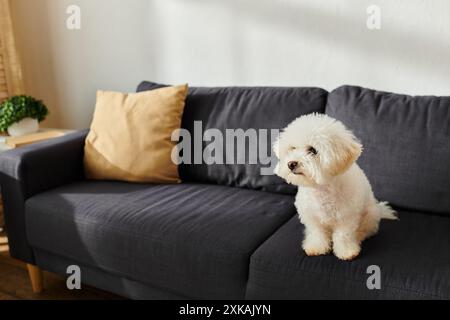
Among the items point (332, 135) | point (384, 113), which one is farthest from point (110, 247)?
point (384, 113)

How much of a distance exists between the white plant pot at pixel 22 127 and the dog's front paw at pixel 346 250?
2.05m

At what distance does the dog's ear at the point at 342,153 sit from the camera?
1168 millimetres

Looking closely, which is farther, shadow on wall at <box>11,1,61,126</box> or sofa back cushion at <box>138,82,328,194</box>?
shadow on wall at <box>11,1,61,126</box>

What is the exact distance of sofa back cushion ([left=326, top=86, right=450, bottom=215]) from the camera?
150cm

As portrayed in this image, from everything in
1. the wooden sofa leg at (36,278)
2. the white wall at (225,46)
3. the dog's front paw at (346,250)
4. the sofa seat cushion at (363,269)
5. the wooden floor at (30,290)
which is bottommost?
the wooden floor at (30,290)

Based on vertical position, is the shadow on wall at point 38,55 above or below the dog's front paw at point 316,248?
above

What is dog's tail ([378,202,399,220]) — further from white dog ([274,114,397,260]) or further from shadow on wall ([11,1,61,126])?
shadow on wall ([11,1,61,126])

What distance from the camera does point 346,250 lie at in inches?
48.7

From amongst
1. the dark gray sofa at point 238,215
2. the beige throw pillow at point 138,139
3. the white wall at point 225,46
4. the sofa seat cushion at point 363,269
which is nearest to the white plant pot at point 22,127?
the white wall at point 225,46

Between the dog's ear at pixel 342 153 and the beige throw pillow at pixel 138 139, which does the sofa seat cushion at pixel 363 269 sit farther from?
the beige throw pillow at pixel 138 139

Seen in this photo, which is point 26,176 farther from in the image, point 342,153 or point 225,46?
point 342,153

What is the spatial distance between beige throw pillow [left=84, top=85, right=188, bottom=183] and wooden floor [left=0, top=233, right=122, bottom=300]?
54cm

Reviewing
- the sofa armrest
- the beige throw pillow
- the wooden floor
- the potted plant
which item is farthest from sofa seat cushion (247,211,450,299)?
the potted plant
